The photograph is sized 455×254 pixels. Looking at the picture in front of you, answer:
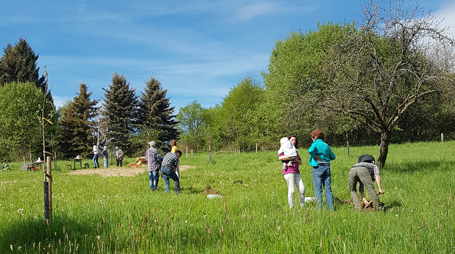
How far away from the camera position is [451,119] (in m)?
39.5

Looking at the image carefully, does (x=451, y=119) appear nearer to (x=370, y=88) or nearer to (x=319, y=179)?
(x=370, y=88)

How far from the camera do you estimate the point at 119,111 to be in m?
47.1

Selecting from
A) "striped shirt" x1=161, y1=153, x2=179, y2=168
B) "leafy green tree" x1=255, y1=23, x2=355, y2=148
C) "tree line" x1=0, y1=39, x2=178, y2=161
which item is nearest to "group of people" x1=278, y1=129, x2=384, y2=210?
"striped shirt" x1=161, y1=153, x2=179, y2=168

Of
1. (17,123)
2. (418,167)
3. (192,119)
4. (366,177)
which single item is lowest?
(418,167)

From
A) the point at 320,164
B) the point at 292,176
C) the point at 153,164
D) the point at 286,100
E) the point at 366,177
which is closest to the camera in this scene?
the point at 366,177

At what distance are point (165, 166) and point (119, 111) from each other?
39032 millimetres

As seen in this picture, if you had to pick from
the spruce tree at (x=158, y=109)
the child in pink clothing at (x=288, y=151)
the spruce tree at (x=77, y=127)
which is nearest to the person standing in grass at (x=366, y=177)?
the child in pink clothing at (x=288, y=151)

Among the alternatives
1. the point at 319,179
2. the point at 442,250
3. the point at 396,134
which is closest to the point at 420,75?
the point at 319,179

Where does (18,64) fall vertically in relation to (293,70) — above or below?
above

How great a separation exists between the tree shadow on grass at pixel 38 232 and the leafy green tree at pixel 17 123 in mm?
40457

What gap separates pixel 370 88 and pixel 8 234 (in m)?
13.8

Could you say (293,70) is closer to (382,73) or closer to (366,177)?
(382,73)

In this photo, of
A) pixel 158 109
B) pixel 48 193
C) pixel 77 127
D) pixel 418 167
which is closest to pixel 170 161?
pixel 48 193

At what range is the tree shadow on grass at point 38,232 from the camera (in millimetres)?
4719
